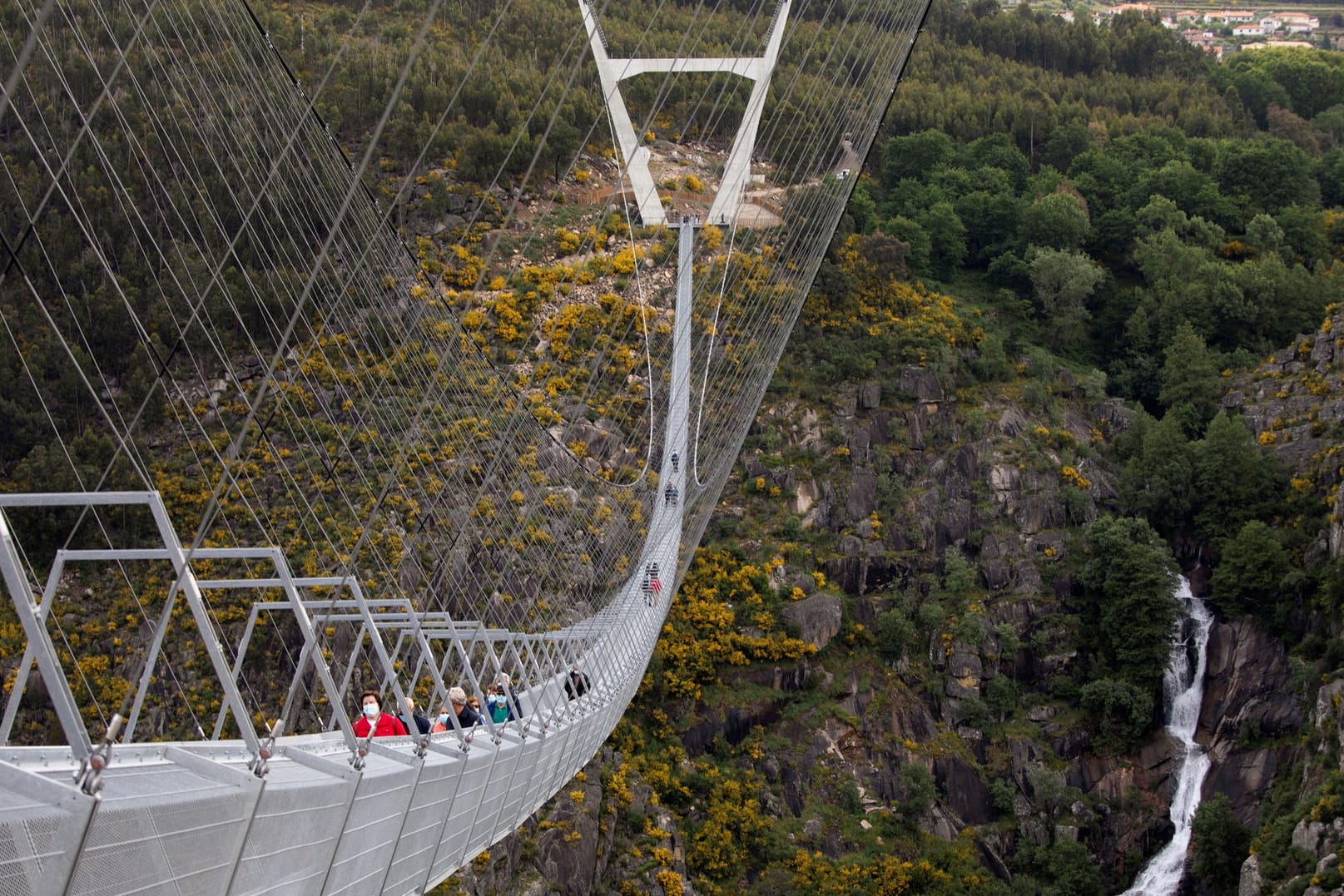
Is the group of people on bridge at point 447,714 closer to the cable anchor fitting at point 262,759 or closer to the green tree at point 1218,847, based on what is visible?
the cable anchor fitting at point 262,759

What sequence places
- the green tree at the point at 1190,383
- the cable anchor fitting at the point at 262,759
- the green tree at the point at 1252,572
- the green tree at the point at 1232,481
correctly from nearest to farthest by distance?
the cable anchor fitting at the point at 262,759, the green tree at the point at 1252,572, the green tree at the point at 1232,481, the green tree at the point at 1190,383

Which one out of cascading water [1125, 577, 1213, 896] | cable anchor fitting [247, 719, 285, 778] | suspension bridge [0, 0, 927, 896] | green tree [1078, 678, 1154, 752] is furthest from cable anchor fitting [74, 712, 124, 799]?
green tree [1078, 678, 1154, 752]

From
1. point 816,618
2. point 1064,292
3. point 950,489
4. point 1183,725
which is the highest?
point 1064,292

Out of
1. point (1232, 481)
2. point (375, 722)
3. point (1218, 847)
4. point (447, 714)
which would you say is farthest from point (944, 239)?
point (375, 722)

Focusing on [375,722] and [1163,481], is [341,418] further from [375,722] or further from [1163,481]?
[375,722]

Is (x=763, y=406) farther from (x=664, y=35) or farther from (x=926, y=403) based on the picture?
(x=664, y=35)

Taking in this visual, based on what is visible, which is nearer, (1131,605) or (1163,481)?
(1131,605)

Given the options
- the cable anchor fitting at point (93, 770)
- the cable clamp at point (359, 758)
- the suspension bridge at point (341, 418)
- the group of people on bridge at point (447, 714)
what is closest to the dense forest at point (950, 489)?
the suspension bridge at point (341, 418)
